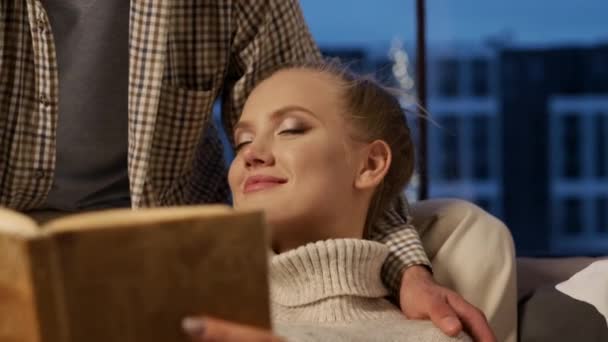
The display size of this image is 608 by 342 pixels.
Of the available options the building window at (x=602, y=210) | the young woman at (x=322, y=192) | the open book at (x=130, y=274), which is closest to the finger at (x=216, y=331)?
the open book at (x=130, y=274)

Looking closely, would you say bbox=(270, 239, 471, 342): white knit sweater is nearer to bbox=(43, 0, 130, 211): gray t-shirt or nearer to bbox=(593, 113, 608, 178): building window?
bbox=(43, 0, 130, 211): gray t-shirt

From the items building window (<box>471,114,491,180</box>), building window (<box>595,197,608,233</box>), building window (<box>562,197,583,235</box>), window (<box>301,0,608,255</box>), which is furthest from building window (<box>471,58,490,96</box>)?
building window (<box>595,197,608,233</box>)

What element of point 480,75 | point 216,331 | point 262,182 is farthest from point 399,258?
point 480,75

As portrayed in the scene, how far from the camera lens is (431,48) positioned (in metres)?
3.67

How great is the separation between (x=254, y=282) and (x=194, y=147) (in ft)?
2.90

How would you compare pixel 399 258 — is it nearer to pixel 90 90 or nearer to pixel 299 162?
pixel 299 162

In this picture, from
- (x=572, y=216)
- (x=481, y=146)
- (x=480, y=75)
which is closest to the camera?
(x=480, y=75)

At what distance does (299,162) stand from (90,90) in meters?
0.53

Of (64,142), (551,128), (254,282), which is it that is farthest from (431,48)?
(254,282)

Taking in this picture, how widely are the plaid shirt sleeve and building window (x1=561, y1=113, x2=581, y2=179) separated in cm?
316

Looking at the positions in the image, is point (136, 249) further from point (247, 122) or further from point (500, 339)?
point (500, 339)

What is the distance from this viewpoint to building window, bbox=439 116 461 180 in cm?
414

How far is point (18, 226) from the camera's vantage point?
67cm

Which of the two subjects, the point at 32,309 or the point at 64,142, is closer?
the point at 32,309
